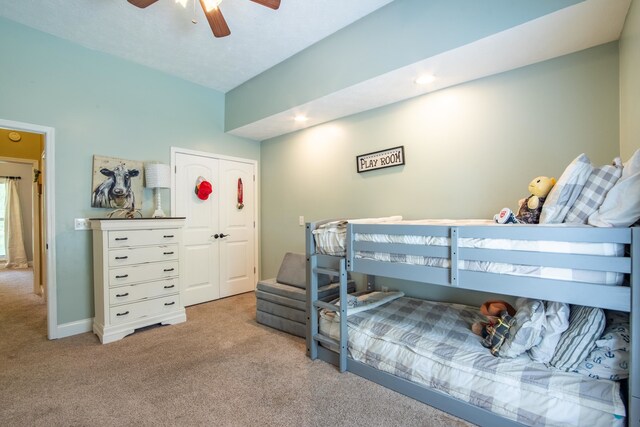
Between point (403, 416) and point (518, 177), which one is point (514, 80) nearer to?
point (518, 177)

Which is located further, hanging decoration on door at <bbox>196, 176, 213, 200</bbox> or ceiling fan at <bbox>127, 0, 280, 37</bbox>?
hanging decoration on door at <bbox>196, 176, 213, 200</bbox>

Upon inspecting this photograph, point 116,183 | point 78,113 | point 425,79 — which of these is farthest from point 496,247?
point 78,113

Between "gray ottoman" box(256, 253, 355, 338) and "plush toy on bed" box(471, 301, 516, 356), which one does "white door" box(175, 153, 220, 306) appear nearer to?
"gray ottoman" box(256, 253, 355, 338)

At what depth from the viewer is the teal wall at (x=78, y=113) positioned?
2646mm

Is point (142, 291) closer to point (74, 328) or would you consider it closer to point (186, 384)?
point (74, 328)

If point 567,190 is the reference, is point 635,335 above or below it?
below

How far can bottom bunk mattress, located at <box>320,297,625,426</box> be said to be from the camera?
1.34 meters

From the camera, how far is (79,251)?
2928 millimetres

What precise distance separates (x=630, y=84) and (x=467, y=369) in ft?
6.25

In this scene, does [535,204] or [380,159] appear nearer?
[535,204]

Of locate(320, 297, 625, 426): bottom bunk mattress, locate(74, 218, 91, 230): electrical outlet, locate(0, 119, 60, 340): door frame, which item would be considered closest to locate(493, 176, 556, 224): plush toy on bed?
locate(320, 297, 625, 426): bottom bunk mattress

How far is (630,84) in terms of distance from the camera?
1.71 m

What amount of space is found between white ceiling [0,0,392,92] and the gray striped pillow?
253cm

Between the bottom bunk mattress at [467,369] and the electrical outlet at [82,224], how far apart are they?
8.37ft
